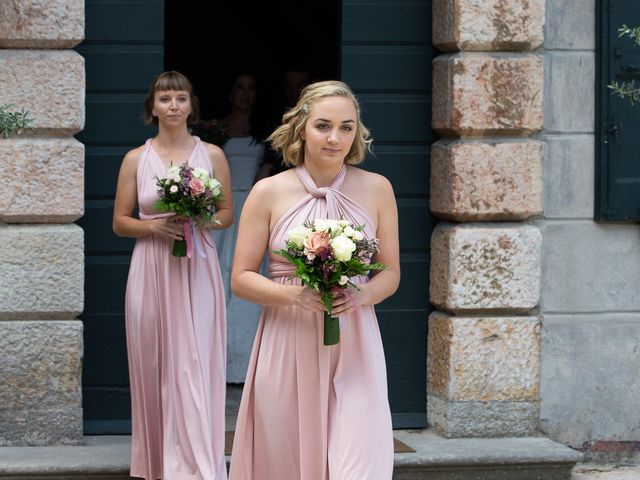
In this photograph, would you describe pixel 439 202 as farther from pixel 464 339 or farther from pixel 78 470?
pixel 78 470

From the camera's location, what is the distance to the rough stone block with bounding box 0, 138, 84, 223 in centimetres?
768

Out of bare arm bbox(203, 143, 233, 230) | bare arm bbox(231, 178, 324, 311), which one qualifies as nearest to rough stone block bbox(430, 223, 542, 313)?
bare arm bbox(203, 143, 233, 230)

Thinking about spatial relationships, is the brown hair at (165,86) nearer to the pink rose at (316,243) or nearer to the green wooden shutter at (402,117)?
the green wooden shutter at (402,117)

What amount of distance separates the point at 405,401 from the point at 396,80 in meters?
1.86

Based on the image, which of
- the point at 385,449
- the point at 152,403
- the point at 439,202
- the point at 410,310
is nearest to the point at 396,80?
the point at 439,202

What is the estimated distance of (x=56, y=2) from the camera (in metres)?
7.69

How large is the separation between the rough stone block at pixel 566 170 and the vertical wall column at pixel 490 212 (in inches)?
4.2

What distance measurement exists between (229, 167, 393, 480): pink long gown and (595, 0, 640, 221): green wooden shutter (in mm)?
3080

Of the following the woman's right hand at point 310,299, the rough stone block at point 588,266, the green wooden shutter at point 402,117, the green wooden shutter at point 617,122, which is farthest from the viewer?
the green wooden shutter at point 402,117

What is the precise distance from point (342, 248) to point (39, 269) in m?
3.06

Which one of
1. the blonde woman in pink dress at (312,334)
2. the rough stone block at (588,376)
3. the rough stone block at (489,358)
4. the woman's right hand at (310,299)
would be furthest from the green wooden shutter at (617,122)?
the woman's right hand at (310,299)

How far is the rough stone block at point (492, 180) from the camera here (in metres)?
8.10

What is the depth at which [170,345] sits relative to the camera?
7363 millimetres

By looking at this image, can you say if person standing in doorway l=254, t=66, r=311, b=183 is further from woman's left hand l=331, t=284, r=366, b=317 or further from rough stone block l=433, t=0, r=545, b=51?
woman's left hand l=331, t=284, r=366, b=317
